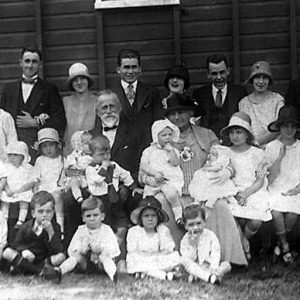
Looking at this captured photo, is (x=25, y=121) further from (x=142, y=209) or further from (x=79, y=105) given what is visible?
(x=142, y=209)

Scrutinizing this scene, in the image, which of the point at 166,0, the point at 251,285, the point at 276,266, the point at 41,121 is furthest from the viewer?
the point at 166,0

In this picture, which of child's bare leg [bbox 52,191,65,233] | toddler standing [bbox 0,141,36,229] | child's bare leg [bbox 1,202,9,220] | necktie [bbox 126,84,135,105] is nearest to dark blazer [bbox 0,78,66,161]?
toddler standing [bbox 0,141,36,229]

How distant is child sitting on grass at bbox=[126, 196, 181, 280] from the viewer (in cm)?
584

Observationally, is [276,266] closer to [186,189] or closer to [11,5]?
[186,189]

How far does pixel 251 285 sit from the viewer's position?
5695 millimetres

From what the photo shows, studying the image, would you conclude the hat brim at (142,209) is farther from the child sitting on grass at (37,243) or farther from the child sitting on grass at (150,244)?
the child sitting on grass at (37,243)

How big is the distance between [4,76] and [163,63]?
198cm

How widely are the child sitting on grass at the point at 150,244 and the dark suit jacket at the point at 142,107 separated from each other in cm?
123

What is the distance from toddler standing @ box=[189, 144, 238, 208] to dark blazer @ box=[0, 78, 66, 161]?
1701 millimetres

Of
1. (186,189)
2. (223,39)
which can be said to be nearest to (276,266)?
(186,189)

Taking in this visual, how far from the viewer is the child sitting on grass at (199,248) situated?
227 inches

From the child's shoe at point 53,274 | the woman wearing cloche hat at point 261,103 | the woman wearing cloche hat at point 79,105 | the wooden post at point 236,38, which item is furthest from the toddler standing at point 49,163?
the wooden post at point 236,38

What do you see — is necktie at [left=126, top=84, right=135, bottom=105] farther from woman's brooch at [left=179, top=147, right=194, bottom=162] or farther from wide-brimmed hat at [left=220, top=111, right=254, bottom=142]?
wide-brimmed hat at [left=220, top=111, right=254, bottom=142]

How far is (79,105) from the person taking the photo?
745 cm
